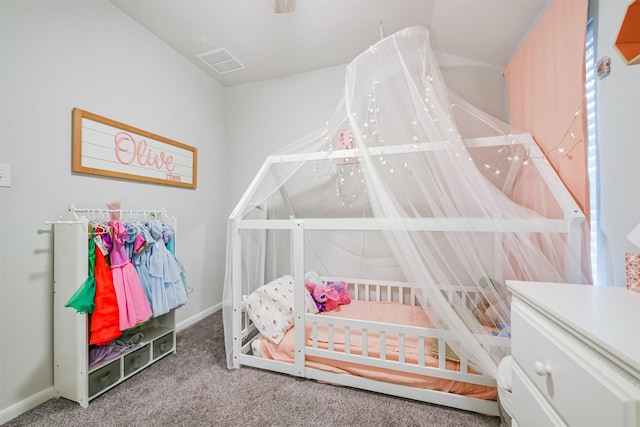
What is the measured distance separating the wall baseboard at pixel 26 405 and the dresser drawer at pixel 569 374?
2.42 metres

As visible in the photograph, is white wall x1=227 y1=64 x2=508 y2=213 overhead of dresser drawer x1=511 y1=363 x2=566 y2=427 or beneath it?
overhead

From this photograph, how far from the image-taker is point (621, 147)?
0.98 meters

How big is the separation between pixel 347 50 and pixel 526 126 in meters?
1.65

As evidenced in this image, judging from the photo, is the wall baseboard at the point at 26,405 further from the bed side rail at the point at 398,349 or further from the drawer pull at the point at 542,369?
the drawer pull at the point at 542,369

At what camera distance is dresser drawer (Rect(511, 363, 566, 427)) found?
620 millimetres

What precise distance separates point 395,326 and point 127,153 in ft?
7.64

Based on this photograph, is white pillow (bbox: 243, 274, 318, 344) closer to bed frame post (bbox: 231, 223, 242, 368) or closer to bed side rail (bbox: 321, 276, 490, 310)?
bed frame post (bbox: 231, 223, 242, 368)

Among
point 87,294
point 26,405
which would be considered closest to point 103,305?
point 87,294

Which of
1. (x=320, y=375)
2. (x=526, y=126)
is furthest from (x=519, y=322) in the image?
(x=526, y=126)

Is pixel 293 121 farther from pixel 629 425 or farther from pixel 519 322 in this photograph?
pixel 629 425

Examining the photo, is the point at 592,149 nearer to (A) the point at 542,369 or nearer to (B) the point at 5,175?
(A) the point at 542,369

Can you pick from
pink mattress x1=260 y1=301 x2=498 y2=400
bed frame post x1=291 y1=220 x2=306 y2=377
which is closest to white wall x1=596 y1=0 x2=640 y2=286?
pink mattress x1=260 y1=301 x2=498 y2=400

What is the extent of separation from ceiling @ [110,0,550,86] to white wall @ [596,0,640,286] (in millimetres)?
696

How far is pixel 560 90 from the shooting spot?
4.31ft
